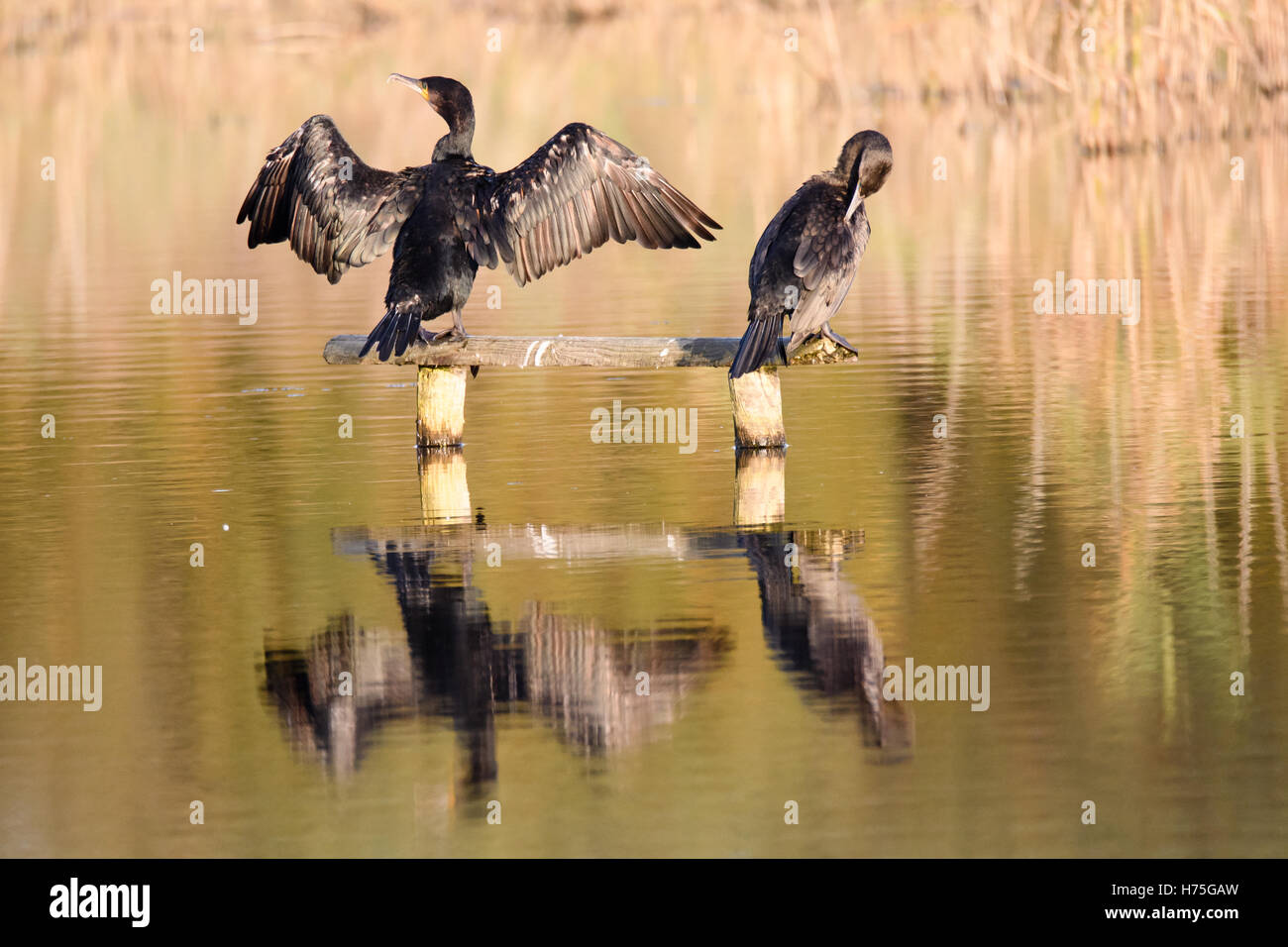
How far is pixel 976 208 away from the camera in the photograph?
77.5 ft

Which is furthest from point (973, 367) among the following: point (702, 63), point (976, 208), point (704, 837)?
point (702, 63)

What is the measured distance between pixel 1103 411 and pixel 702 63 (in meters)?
31.5

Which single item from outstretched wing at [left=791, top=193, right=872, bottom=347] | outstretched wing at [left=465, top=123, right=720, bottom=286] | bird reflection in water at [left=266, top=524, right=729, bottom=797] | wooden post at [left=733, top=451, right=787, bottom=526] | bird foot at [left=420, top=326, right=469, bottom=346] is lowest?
bird reflection in water at [left=266, top=524, right=729, bottom=797]

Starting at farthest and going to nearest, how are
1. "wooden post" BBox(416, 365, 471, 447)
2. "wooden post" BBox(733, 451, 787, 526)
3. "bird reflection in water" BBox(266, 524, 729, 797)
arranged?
"wooden post" BBox(416, 365, 471, 447) → "wooden post" BBox(733, 451, 787, 526) → "bird reflection in water" BBox(266, 524, 729, 797)

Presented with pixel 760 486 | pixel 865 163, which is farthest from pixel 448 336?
pixel 865 163

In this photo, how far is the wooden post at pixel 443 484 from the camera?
32.9ft

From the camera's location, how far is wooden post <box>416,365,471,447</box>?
11.6 metres

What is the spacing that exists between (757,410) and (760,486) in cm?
92

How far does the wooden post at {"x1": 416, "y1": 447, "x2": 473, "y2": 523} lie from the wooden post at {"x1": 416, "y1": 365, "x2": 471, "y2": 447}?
0.07m

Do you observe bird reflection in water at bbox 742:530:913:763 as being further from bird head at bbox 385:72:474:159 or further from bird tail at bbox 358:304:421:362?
bird head at bbox 385:72:474:159

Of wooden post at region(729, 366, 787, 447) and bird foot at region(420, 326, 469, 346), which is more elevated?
bird foot at region(420, 326, 469, 346)

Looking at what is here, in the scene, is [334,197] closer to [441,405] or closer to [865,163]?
[441,405]

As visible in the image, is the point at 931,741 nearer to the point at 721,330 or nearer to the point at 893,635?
the point at 893,635

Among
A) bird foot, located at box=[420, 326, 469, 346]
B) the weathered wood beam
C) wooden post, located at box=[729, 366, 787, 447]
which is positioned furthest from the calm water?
bird foot, located at box=[420, 326, 469, 346]
